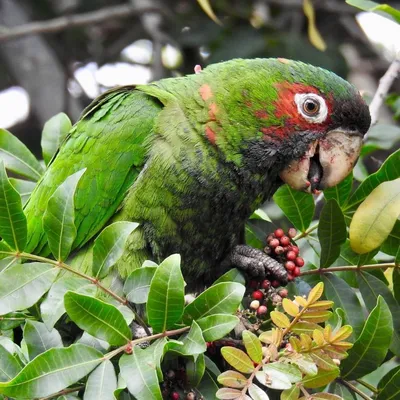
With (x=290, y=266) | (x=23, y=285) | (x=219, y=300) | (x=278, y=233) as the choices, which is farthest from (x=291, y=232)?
(x=23, y=285)

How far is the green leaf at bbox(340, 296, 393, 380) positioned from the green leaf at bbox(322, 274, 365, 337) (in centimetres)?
17

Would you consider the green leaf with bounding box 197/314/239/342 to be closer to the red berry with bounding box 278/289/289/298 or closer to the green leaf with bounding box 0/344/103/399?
the green leaf with bounding box 0/344/103/399

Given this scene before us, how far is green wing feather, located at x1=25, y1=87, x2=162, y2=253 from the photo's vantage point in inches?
105

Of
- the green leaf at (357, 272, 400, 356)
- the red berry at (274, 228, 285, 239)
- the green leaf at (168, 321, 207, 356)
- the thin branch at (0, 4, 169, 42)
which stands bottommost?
the green leaf at (357, 272, 400, 356)

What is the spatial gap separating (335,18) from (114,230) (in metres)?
4.00

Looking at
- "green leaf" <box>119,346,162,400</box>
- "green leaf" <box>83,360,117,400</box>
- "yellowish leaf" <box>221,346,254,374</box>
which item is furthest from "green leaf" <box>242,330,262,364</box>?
"green leaf" <box>83,360,117,400</box>

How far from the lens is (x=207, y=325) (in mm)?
1891

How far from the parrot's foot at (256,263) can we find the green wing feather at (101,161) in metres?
0.48

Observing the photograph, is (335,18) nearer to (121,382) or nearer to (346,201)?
(346,201)

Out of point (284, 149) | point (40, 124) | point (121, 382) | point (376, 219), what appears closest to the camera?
Result: point (121, 382)

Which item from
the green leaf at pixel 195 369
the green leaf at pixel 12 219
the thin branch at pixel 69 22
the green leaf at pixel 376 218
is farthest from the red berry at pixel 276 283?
the thin branch at pixel 69 22

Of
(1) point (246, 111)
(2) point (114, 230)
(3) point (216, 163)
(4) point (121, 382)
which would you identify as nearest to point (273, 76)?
(1) point (246, 111)

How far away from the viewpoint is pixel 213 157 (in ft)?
8.52

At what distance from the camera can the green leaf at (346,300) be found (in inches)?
90.3
